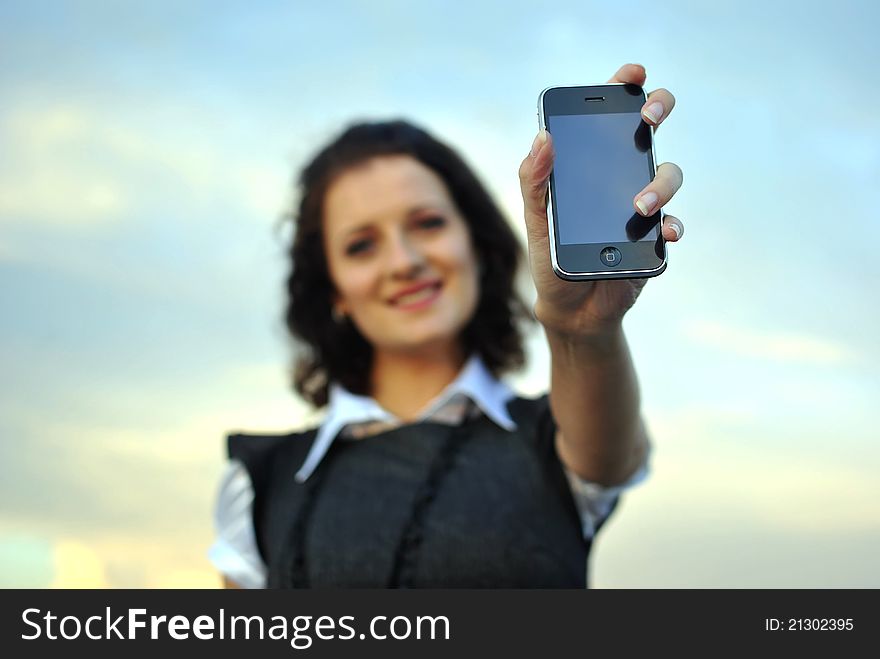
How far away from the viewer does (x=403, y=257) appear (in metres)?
2.44

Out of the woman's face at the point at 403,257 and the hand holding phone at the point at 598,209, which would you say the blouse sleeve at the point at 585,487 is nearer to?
the woman's face at the point at 403,257

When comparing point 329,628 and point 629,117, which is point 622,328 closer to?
point 629,117

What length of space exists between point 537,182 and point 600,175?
0.12m

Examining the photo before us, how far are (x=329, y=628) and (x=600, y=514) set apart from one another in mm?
736

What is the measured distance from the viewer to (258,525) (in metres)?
2.62

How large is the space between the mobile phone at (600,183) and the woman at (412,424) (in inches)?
15.8

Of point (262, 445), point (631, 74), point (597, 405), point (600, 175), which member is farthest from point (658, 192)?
point (262, 445)

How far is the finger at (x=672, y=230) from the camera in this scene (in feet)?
4.42

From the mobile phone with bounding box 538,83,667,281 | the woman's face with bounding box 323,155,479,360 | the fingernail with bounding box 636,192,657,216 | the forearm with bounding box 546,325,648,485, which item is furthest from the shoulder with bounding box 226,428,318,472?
the fingernail with bounding box 636,192,657,216

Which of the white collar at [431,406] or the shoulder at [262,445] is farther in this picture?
the shoulder at [262,445]

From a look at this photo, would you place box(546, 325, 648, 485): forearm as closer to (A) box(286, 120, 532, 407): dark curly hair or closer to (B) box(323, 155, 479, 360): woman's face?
(B) box(323, 155, 479, 360): woman's face

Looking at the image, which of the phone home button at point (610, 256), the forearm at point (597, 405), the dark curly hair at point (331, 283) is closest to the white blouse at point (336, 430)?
the dark curly hair at point (331, 283)

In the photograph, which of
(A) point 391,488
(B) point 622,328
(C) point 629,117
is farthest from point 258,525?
(C) point 629,117

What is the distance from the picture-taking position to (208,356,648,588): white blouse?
2.48 m
